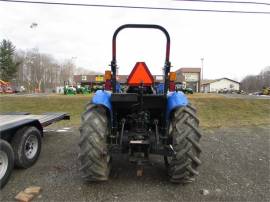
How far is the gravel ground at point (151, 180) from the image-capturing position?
3.58 meters

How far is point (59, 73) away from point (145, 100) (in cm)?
9546

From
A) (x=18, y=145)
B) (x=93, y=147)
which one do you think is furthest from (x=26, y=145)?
(x=93, y=147)

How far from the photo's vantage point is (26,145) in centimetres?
485

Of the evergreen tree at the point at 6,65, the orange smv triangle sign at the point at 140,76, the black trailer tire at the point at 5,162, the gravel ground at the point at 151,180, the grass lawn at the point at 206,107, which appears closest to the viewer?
the gravel ground at the point at 151,180

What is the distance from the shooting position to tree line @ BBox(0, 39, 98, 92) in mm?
62781

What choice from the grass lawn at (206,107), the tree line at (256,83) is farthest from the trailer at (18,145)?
the tree line at (256,83)

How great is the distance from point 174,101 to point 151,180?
142 centimetres

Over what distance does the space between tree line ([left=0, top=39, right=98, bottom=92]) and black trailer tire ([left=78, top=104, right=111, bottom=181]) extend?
220ft

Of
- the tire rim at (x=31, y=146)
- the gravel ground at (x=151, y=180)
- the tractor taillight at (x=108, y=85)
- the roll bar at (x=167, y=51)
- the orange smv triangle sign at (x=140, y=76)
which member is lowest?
the gravel ground at (x=151, y=180)

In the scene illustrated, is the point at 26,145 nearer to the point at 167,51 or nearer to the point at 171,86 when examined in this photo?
the point at 171,86

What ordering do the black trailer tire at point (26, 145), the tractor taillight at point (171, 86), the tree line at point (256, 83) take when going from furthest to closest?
the tree line at point (256, 83) < the black trailer tire at point (26, 145) < the tractor taillight at point (171, 86)

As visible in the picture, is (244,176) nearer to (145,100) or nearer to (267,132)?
(145,100)

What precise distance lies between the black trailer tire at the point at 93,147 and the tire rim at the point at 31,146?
1713mm

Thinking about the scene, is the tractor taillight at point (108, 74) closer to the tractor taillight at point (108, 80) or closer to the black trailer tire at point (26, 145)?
the tractor taillight at point (108, 80)
